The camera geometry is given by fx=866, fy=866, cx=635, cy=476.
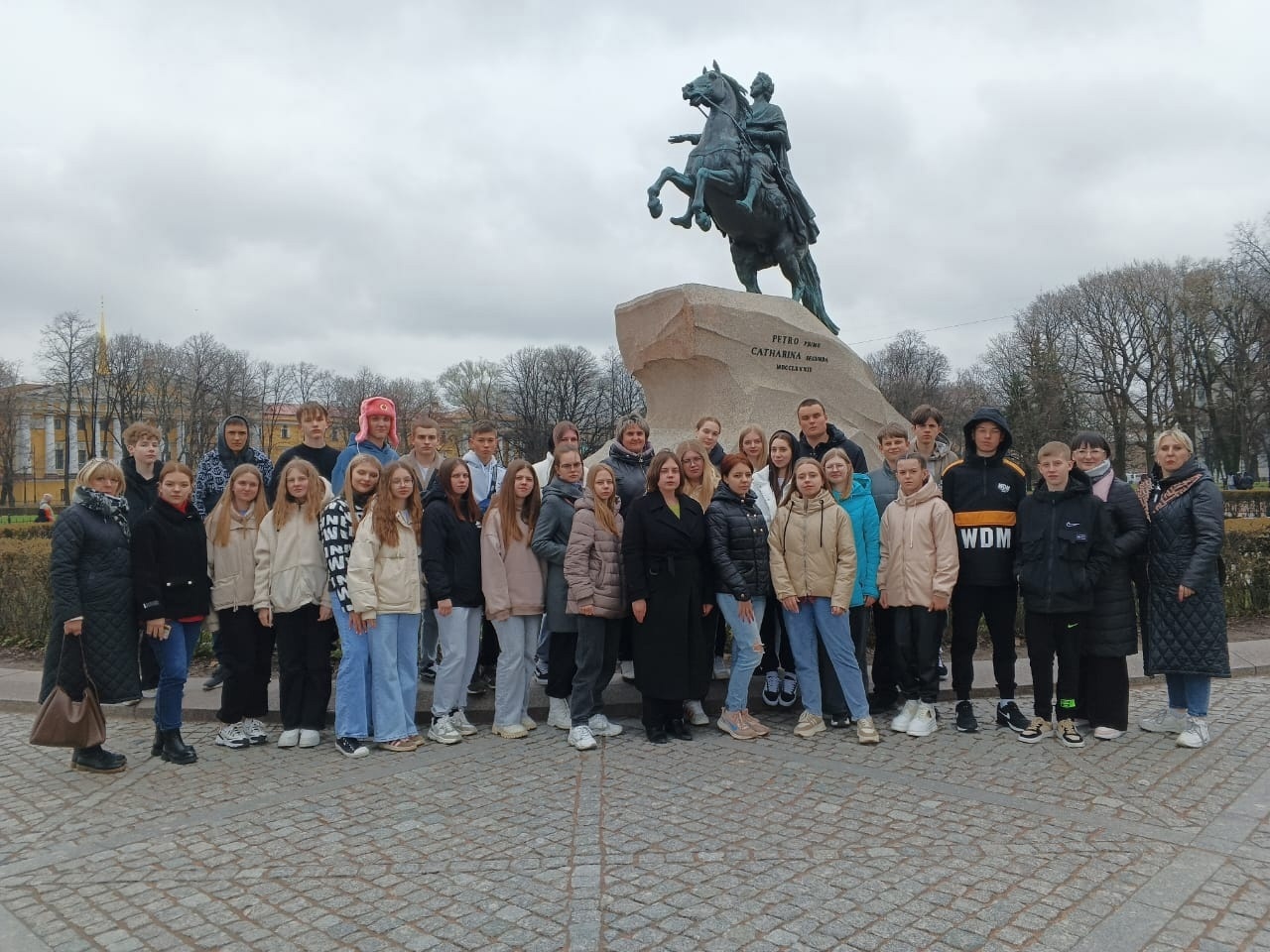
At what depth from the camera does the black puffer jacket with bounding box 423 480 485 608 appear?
5.14 meters

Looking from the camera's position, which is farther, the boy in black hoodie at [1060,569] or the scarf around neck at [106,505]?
the boy in black hoodie at [1060,569]

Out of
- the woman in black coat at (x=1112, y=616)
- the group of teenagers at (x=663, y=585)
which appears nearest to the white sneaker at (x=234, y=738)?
the group of teenagers at (x=663, y=585)

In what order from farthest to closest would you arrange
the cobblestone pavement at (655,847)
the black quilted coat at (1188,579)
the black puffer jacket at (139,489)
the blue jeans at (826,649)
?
1. the black puffer jacket at (139,489)
2. the blue jeans at (826,649)
3. the black quilted coat at (1188,579)
4. the cobblestone pavement at (655,847)

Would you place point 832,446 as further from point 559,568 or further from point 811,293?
point 811,293

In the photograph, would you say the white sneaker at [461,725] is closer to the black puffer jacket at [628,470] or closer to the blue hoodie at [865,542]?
the black puffer jacket at [628,470]

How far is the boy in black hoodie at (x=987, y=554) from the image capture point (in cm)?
509

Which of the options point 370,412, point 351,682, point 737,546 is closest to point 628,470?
point 737,546

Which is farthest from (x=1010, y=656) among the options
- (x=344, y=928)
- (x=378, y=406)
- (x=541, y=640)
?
(x=378, y=406)

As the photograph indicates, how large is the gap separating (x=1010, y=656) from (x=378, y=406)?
4386 millimetres

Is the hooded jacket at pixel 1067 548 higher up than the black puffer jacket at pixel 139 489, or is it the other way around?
the black puffer jacket at pixel 139 489

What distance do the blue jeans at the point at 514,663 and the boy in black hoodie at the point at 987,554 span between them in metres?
2.56

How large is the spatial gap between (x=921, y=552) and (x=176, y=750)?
4.39m

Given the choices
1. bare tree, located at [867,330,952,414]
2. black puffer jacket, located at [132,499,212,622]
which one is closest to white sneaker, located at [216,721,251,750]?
black puffer jacket, located at [132,499,212,622]

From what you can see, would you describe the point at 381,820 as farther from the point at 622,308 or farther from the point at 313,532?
the point at 622,308
